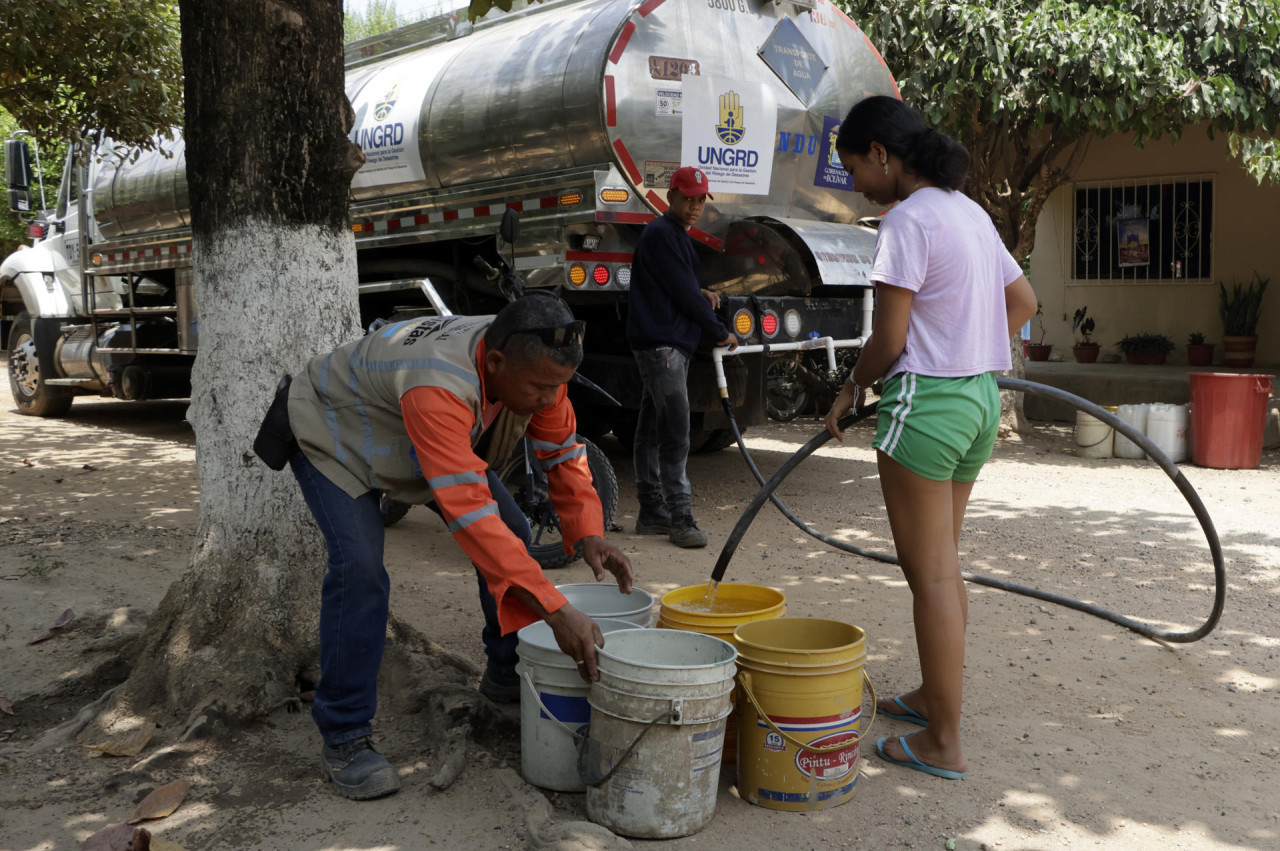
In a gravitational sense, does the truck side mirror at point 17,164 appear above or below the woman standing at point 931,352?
above

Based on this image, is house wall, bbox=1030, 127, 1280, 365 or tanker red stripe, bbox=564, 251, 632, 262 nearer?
tanker red stripe, bbox=564, 251, 632, 262

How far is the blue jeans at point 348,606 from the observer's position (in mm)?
2900

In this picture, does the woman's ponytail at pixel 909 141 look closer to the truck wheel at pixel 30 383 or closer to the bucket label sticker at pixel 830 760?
the bucket label sticker at pixel 830 760

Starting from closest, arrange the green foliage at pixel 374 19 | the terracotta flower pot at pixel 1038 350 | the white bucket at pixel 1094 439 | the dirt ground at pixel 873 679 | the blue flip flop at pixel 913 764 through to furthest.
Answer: the dirt ground at pixel 873 679, the blue flip flop at pixel 913 764, the white bucket at pixel 1094 439, the terracotta flower pot at pixel 1038 350, the green foliage at pixel 374 19

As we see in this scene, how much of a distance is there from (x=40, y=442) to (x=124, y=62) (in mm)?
4365

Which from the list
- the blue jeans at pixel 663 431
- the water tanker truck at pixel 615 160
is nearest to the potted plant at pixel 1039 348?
the water tanker truck at pixel 615 160

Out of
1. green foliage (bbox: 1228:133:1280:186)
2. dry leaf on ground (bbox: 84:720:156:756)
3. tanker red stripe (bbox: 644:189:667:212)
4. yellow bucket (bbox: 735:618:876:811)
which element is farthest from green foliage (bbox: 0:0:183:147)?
green foliage (bbox: 1228:133:1280:186)

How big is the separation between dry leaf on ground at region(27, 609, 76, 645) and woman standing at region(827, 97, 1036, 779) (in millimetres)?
3277

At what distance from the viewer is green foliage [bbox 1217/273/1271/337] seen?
11641mm

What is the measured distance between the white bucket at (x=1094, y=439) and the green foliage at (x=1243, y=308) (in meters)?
4.04

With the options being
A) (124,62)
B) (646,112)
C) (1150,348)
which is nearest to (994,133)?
(1150,348)

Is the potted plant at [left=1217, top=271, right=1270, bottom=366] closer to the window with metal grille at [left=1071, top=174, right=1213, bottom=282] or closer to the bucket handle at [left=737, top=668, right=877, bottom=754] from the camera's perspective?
the window with metal grille at [left=1071, top=174, right=1213, bottom=282]

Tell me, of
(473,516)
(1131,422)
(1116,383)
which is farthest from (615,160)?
(1116,383)

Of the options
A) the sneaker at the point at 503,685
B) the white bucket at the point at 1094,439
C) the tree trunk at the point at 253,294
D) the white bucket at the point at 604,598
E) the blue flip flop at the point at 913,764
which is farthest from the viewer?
the white bucket at the point at 1094,439
